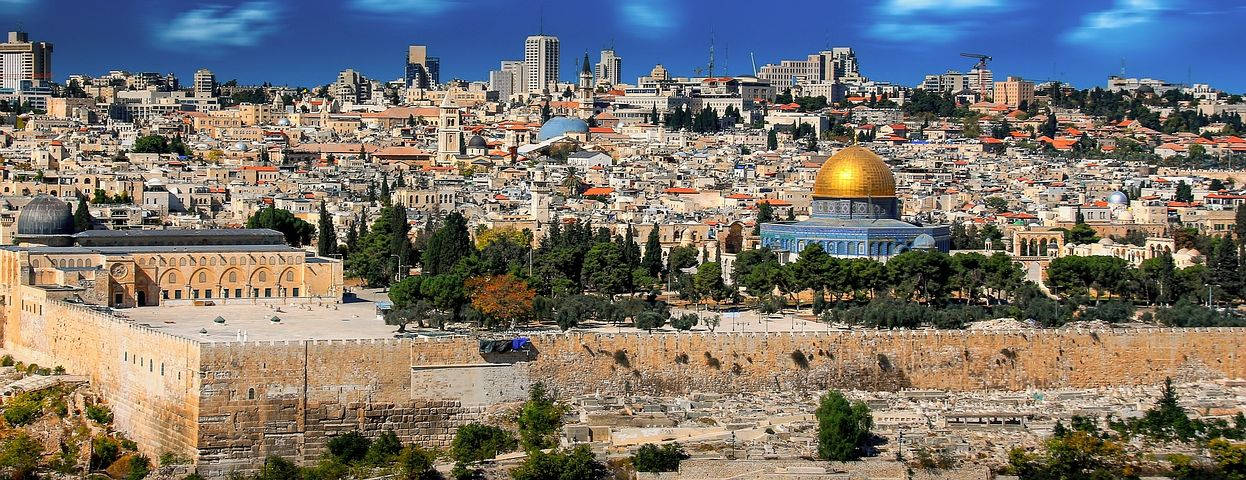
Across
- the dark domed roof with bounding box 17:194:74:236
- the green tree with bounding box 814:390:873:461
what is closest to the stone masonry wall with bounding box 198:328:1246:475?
the green tree with bounding box 814:390:873:461

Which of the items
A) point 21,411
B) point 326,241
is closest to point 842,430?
point 21,411

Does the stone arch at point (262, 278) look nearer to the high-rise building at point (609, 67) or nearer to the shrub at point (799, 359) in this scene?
the shrub at point (799, 359)

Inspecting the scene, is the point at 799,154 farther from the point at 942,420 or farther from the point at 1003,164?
the point at 942,420

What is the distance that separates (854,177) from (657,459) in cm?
2396

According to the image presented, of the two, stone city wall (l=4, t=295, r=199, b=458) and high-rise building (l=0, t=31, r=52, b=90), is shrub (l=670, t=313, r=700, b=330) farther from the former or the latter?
high-rise building (l=0, t=31, r=52, b=90)

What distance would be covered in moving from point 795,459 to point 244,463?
329 inches

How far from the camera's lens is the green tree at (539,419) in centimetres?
3322

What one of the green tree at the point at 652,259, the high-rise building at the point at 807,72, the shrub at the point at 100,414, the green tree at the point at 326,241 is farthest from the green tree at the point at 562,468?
the high-rise building at the point at 807,72

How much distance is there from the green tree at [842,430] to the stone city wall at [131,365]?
9527mm

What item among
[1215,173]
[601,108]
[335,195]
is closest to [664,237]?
[335,195]

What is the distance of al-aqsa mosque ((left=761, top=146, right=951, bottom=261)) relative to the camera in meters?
52.6

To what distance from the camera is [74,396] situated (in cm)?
3581

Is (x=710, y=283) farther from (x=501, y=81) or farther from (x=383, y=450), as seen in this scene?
(x=501, y=81)

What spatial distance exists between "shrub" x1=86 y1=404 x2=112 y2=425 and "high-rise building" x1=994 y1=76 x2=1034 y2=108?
284ft
